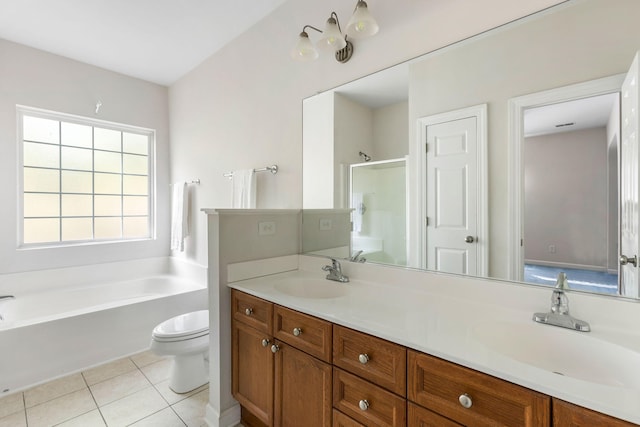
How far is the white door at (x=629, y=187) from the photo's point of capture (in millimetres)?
973

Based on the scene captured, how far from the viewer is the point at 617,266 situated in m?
1.03

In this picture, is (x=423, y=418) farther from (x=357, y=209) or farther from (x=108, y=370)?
(x=108, y=370)

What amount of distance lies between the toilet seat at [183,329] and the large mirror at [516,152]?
1138 millimetres

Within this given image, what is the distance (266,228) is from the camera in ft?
5.97

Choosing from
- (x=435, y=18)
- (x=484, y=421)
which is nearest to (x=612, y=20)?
(x=435, y=18)

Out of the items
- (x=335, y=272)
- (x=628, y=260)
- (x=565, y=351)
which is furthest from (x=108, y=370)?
(x=628, y=260)

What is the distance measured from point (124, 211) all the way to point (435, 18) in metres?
3.67

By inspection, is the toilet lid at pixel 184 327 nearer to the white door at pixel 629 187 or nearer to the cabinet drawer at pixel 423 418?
the cabinet drawer at pixel 423 418

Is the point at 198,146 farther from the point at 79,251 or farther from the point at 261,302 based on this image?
the point at 261,302

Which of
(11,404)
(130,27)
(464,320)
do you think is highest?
(130,27)

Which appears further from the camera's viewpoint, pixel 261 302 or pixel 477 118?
pixel 261 302

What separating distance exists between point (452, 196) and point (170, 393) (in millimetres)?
2128

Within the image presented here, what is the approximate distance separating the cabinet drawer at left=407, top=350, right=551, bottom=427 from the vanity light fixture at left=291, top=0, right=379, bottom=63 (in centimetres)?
152

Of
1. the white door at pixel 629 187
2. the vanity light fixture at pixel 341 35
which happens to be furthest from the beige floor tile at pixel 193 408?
the vanity light fixture at pixel 341 35
